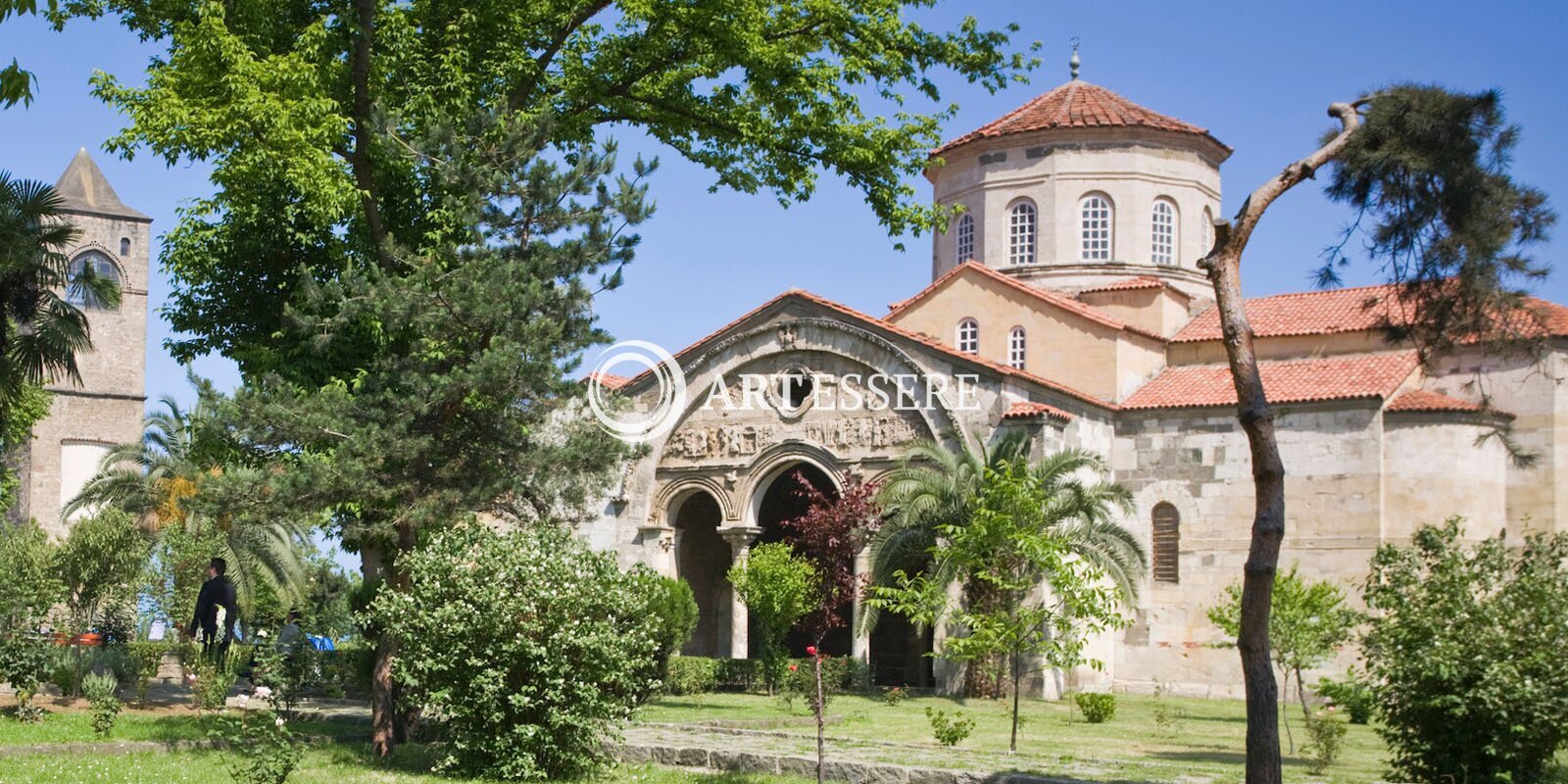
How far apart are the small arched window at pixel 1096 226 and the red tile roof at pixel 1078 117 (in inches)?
62.1

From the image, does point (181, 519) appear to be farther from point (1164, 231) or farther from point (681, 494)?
point (1164, 231)

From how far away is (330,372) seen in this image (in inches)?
723

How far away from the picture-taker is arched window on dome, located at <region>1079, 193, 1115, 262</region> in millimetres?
32500

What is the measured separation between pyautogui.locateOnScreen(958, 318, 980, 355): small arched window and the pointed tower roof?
46.6 m

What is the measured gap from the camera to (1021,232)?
33094 mm

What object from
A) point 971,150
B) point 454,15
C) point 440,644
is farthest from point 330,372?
point 971,150

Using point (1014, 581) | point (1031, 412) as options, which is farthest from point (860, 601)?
point (1014, 581)

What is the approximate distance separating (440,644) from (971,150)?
22.6 m

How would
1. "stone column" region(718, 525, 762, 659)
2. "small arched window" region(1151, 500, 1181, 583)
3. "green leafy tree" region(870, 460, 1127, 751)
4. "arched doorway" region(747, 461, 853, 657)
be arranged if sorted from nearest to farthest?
1. "green leafy tree" region(870, 460, 1127, 751)
2. "small arched window" region(1151, 500, 1181, 583)
3. "stone column" region(718, 525, 762, 659)
4. "arched doorway" region(747, 461, 853, 657)

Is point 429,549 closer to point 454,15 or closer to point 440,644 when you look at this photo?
point 440,644

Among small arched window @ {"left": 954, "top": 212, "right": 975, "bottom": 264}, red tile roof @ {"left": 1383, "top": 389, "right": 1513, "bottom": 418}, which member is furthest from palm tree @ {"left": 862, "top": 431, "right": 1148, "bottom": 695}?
small arched window @ {"left": 954, "top": 212, "right": 975, "bottom": 264}

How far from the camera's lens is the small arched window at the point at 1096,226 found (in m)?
32.5

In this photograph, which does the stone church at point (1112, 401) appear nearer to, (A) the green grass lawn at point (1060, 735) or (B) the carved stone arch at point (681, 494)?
(B) the carved stone arch at point (681, 494)

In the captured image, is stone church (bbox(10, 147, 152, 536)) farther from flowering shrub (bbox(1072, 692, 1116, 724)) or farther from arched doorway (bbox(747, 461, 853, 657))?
flowering shrub (bbox(1072, 692, 1116, 724))
